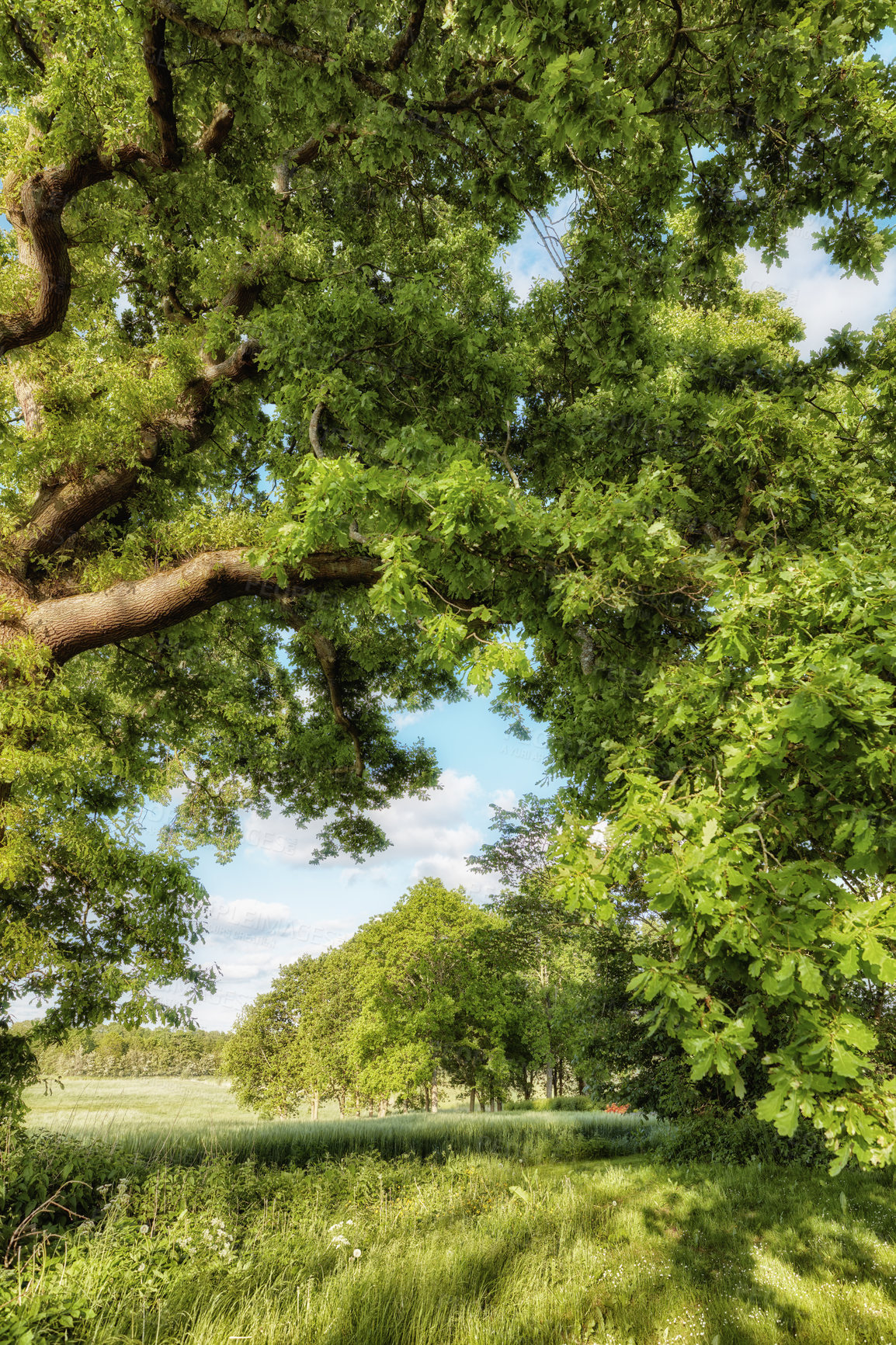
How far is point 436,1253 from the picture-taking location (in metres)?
6.44

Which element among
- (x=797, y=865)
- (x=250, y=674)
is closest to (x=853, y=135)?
(x=797, y=865)

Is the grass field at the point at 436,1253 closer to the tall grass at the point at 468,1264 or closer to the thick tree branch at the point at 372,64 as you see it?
the tall grass at the point at 468,1264

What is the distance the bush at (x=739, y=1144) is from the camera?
10.2 metres

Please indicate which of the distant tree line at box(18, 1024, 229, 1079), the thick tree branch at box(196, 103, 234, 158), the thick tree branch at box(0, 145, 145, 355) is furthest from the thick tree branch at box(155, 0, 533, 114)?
the distant tree line at box(18, 1024, 229, 1079)

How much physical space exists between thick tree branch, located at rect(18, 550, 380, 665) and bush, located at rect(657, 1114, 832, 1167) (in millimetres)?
11428

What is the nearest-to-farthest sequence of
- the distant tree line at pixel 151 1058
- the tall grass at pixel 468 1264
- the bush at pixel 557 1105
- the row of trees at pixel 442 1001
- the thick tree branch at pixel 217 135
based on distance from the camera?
the tall grass at pixel 468 1264 → the thick tree branch at pixel 217 135 → the row of trees at pixel 442 1001 → the bush at pixel 557 1105 → the distant tree line at pixel 151 1058

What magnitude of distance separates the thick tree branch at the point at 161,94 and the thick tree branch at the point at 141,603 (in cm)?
485

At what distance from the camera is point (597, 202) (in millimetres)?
5996

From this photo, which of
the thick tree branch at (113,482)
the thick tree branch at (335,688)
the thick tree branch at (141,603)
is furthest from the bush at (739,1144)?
the thick tree branch at (113,482)

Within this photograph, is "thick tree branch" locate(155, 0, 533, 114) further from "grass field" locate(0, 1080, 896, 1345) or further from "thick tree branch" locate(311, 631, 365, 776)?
"grass field" locate(0, 1080, 896, 1345)

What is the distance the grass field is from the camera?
482cm

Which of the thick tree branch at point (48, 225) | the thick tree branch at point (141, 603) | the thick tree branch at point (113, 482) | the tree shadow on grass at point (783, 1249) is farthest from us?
the thick tree branch at point (113, 482)

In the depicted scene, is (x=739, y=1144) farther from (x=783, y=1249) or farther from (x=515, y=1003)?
(x=515, y=1003)


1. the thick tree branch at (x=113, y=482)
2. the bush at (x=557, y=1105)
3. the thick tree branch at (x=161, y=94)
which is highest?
the thick tree branch at (x=161, y=94)
